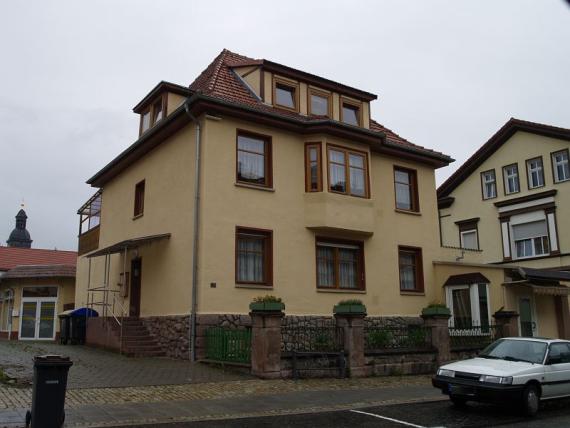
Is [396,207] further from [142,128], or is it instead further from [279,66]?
[142,128]

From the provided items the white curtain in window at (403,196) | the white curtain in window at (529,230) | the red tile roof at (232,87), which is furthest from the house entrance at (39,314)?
the white curtain in window at (529,230)

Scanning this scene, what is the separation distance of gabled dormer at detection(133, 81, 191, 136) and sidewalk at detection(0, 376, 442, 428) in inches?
414

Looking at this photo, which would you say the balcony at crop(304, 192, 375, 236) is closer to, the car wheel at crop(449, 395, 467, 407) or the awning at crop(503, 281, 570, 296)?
the awning at crop(503, 281, 570, 296)

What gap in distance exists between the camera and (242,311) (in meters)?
17.6

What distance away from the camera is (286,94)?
2127 centimetres

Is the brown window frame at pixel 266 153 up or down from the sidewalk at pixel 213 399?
up

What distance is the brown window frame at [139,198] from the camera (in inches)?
890

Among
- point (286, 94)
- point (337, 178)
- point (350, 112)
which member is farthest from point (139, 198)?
point (350, 112)

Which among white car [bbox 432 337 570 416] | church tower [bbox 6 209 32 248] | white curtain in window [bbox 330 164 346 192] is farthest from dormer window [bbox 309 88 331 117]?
church tower [bbox 6 209 32 248]

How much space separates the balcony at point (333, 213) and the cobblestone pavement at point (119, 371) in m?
6.22

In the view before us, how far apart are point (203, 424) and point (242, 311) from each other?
27.7 ft

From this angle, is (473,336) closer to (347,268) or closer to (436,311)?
(436,311)

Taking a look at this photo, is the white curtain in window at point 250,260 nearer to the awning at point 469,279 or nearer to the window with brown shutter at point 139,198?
the window with brown shutter at point 139,198

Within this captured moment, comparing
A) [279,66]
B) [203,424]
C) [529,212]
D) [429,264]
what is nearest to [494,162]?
[529,212]
